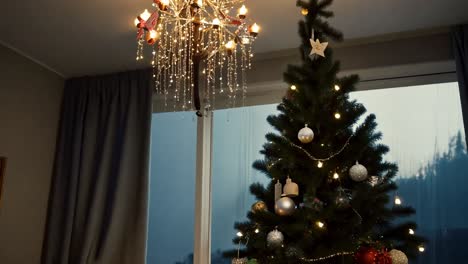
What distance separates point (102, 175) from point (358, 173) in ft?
6.44

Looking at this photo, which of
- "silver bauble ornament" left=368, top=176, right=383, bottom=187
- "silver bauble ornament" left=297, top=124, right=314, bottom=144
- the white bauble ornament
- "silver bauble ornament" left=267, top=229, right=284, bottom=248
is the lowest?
"silver bauble ornament" left=267, top=229, right=284, bottom=248

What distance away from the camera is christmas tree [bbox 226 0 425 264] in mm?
1729

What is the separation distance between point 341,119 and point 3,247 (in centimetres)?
234

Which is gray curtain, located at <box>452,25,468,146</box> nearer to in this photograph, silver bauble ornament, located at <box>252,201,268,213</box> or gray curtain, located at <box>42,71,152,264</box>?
silver bauble ornament, located at <box>252,201,268,213</box>

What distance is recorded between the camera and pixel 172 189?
10.6ft

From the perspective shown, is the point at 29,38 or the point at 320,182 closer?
the point at 320,182

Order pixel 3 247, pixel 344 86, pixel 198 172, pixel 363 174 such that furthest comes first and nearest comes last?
pixel 198 172 < pixel 3 247 < pixel 344 86 < pixel 363 174

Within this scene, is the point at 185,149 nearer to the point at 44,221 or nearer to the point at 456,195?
the point at 44,221

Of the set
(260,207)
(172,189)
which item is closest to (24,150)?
(172,189)

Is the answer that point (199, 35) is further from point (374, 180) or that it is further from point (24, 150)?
point (24, 150)

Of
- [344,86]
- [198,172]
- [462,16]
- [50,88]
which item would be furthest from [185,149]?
[462,16]

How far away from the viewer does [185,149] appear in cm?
326

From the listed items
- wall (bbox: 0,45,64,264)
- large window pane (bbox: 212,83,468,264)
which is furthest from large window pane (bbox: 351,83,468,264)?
wall (bbox: 0,45,64,264)

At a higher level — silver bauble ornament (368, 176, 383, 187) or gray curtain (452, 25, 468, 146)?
gray curtain (452, 25, 468, 146)
